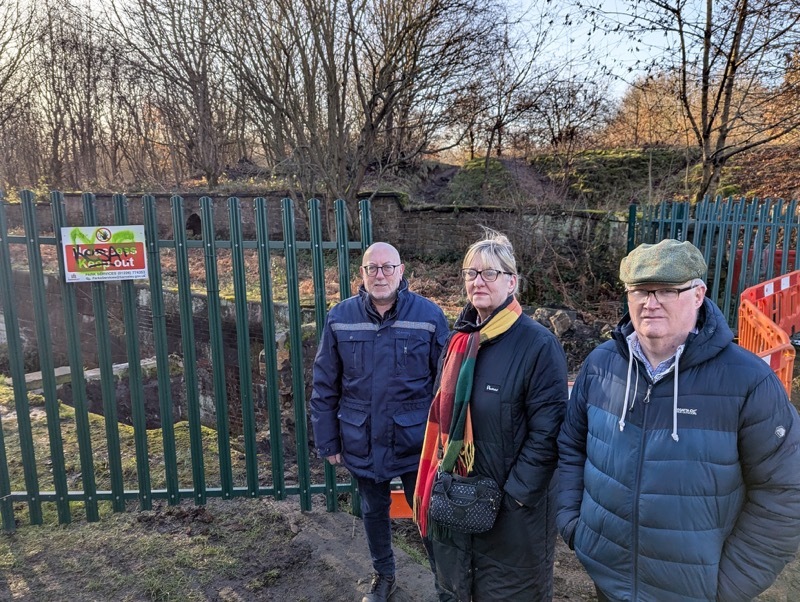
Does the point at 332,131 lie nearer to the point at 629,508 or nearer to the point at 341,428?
the point at 341,428

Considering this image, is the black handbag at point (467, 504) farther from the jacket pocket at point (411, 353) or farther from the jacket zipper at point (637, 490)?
the jacket pocket at point (411, 353)

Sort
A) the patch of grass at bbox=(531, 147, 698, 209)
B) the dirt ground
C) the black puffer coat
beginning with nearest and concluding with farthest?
the black puffer coat → the dirt ground → the patch of grass at bbox=(531, 147, 698, 209)

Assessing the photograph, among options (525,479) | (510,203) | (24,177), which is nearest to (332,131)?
(510,203)

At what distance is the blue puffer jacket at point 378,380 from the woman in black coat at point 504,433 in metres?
0.41

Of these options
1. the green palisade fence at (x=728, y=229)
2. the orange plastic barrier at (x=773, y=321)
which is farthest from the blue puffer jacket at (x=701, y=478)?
the green palisade fence at (x=728, y=229)

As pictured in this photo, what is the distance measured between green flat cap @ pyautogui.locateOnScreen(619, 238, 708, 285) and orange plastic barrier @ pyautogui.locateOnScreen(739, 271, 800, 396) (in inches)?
99.2

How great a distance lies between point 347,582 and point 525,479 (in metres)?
1.54

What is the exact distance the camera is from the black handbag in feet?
6.71

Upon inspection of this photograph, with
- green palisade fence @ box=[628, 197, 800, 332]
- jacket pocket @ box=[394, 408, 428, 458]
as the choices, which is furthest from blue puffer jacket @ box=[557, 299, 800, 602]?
green palisade fence @ box=[628, 197, 800, 332]

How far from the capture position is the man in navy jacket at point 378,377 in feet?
8.64

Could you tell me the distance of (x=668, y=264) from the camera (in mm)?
1595

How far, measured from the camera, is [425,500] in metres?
2.25

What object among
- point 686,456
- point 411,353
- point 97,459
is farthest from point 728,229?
point 97,459

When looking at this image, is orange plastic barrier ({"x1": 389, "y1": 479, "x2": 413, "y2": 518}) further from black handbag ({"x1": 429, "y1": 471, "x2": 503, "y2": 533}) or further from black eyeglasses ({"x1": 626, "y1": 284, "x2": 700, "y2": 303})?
black eyeglasses ({"x1": 626, "y1": 284, "x2": 700, "y2": 303})
